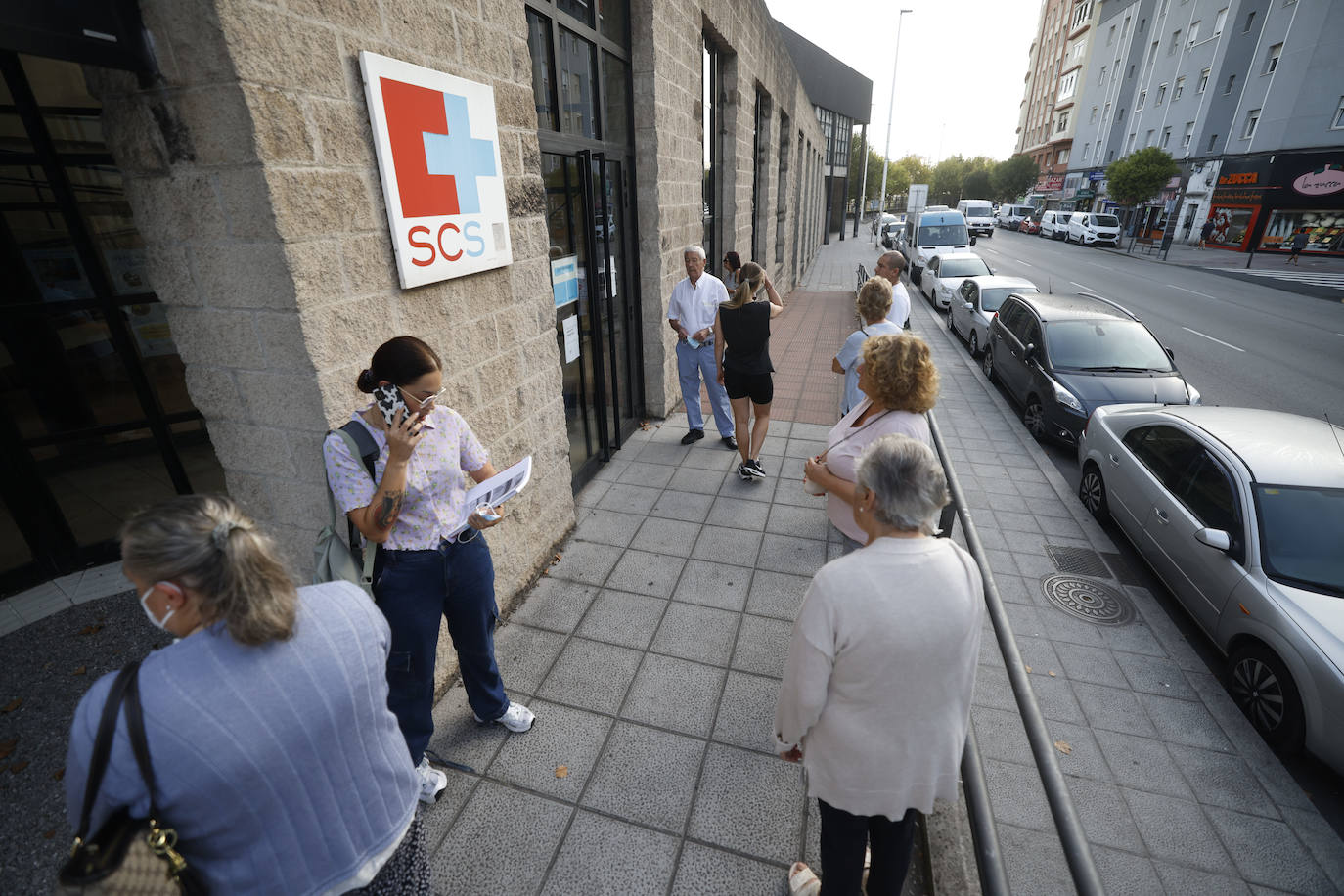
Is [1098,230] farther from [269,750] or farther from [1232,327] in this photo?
[269,750]

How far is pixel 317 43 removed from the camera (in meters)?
2.33

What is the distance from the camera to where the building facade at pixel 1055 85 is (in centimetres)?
5088

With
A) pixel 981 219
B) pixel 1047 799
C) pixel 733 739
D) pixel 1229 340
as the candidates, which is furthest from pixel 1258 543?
pixel 981 219

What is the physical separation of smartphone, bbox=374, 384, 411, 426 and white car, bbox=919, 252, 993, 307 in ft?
52.6

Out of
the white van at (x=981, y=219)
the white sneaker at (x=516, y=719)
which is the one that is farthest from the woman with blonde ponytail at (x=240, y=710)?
the white van at (x=981, y=219)

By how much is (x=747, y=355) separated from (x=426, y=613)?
11.8 ft

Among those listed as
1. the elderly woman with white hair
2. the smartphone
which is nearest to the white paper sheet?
the smartphone

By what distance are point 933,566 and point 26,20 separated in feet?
10.1

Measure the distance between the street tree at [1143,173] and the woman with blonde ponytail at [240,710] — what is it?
143 feet

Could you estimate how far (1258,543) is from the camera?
167 inches

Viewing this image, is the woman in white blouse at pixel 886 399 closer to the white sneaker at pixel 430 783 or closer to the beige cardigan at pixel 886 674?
the beige cardigan at pixel 886 674

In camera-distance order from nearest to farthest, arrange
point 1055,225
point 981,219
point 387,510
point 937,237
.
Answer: point 387,510, point 937,237, point 1055,225, point 981,219

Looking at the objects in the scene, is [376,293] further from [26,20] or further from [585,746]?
[585,746]

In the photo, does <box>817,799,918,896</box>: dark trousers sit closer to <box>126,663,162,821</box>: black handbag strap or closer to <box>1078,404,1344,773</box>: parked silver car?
<box>126,663,162,821</box>: black handbag strap
